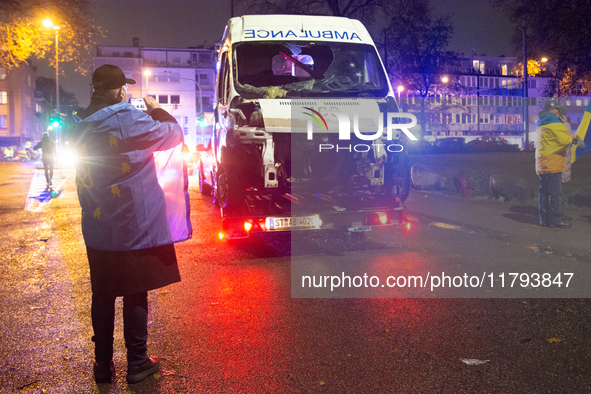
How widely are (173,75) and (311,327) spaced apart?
79232mm

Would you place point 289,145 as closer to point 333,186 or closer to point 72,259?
point 333,186

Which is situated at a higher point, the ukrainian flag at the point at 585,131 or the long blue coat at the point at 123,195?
the ukrainian flag at the point at 585,131

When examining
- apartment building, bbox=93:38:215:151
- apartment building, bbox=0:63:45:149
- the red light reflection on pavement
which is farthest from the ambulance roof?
apartment building, bbox=0:63:45:149

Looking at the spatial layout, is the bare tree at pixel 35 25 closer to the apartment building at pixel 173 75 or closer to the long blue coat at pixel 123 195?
the long blue coat at pixel 123 195

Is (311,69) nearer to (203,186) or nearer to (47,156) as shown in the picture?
(203,186)

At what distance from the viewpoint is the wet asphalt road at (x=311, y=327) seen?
3305 mm

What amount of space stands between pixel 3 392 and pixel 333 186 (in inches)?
221

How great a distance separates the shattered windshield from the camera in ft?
25.8

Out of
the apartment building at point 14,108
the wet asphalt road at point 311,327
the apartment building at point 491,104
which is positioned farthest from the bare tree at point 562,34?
the apartment building at point 14,108

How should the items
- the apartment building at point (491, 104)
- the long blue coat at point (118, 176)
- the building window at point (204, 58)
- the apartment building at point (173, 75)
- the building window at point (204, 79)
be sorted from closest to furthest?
the long blue coat at point (118, 176), the apartment building at point (173, 75), the building window at point (204, 79), the building window at point (204, 58), the apartment building at point (491, 104)

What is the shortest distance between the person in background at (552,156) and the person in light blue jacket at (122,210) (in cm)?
721

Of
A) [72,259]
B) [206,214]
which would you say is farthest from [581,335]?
[206,214]

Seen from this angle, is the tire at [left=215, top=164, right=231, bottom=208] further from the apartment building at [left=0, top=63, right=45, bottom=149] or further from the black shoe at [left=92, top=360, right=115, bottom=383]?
the apartment building at [left=0, top=63, right=45, bottom=149]

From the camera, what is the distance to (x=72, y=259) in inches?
283
